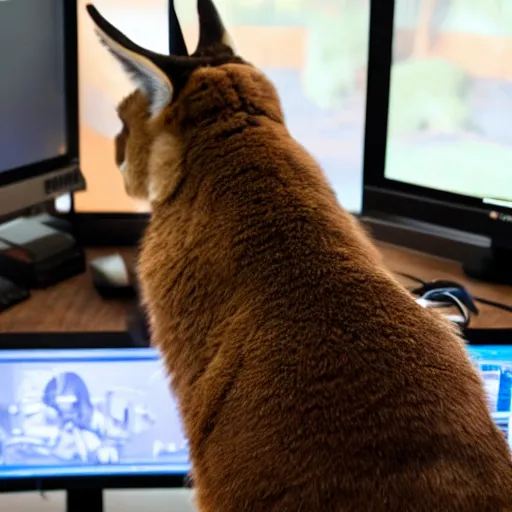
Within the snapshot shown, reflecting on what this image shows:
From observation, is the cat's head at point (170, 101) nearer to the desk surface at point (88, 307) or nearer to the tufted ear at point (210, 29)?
the tufted ear at point (210, 29)

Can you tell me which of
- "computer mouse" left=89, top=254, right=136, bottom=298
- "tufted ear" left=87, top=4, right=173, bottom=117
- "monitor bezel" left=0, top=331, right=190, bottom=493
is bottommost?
"monitor bezel" left=0, top=331, right=190, bottom=493

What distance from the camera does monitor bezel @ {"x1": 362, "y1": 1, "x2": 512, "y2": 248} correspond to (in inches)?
47.4

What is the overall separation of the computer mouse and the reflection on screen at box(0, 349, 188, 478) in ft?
0.47

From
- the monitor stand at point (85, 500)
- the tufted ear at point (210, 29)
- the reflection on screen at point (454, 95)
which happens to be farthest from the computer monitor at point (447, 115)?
the monitor stand at point (85, 500)

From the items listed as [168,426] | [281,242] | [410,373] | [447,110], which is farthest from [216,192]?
[447,110]

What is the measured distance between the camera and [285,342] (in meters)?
0.70

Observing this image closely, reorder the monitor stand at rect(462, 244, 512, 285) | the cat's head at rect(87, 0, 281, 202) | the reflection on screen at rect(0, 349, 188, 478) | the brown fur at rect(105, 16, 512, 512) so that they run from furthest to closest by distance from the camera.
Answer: the monitor stand at rect(462, 244, 512, 285), the reflection on screen at rect(0, 349, 188, 478), the cat's head at rect(87, 0, 281, 202), the brown fur at rect(105, 16, 512, 512)

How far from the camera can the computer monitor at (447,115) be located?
3.87 ft

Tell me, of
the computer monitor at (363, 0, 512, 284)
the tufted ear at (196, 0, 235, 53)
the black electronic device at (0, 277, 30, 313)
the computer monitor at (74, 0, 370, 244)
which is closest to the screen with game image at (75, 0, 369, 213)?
the computer monitor at (74, 0, 370, 244)

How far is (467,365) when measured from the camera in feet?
2.39

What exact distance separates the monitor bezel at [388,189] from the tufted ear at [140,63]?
0.50m

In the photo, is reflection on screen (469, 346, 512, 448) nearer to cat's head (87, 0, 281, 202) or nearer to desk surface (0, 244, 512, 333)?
desk surface (0, 244, 512, 333)

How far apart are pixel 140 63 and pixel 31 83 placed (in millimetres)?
463

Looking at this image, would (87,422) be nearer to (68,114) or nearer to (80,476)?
(80,476)
